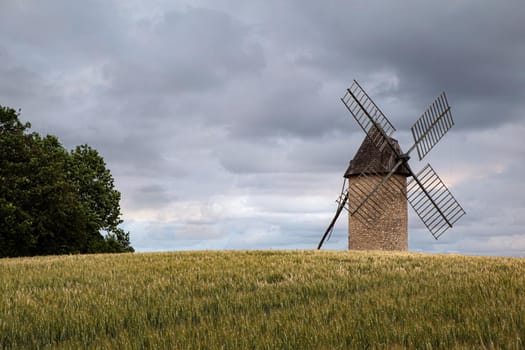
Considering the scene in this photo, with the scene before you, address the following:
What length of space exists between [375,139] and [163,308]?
27.8m

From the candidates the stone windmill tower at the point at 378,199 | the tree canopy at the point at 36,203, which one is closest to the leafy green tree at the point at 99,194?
the tree canopy at the point at 36,203

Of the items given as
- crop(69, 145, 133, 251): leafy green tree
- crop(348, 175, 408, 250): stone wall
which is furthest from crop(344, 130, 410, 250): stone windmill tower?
crop(69, 145, 133, 251): leafy green tree

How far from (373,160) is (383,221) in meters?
4.29

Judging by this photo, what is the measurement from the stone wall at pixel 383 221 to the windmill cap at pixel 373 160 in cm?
59

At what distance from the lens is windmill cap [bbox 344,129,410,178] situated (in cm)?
3269

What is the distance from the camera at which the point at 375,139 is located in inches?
1323

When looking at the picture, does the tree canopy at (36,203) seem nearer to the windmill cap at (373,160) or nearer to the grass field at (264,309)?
the grass field at (264,309)

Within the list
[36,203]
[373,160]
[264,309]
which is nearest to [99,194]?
[36,203]

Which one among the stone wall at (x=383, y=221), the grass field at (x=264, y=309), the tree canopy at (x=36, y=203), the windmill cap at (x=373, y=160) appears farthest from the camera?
the windmill cap at (x=373, y=160)

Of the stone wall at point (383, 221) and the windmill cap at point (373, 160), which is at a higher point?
the windmill cap at point (373, 160)

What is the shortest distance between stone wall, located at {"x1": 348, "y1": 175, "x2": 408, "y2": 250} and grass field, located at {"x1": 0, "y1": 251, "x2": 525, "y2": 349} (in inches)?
704

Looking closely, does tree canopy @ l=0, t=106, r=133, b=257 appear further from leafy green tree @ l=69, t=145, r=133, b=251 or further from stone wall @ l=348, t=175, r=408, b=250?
stone wall @ l=348, t=175, r=408, b=250

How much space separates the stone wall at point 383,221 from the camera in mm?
31309

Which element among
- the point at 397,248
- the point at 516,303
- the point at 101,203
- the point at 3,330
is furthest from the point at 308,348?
the point at 101,203
